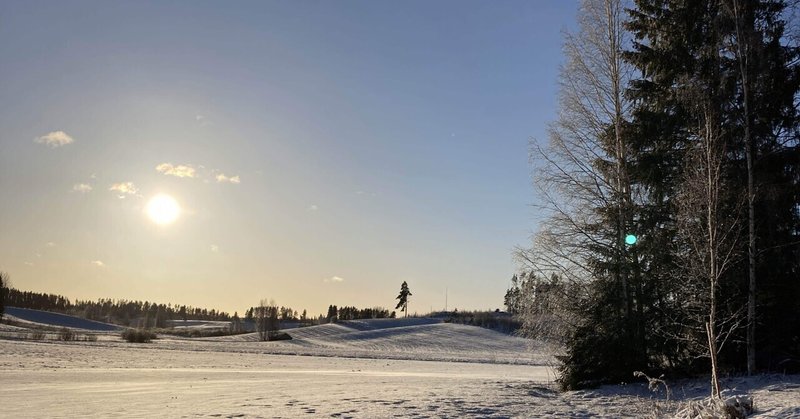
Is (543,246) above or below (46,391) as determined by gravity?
above

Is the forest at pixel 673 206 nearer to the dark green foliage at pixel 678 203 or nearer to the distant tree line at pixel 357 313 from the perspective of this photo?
the dark green foliage at pixel 678 203

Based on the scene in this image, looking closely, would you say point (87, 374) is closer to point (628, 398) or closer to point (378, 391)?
point (378, 391)

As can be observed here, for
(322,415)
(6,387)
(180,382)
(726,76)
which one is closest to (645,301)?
(726,76)

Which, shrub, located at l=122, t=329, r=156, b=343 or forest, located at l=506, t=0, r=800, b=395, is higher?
forest, located at l=506, t=0, r=800, b=395

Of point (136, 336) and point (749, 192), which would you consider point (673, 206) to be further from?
point (136, 336)

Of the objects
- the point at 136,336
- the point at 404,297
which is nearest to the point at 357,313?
the point at 404,297

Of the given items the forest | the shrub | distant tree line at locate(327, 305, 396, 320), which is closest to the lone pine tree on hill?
distant tree line at locate(327, 305, 396, 320)

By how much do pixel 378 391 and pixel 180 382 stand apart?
8410 millimetres

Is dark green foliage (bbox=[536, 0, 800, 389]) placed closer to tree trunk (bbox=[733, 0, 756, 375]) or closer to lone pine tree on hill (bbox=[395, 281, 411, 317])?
tree trunk (bbox=[733, 0, 756, 375])

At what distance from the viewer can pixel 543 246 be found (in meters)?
18.5

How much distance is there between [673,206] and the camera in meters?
16.5

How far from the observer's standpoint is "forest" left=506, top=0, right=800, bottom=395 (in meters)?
15.7

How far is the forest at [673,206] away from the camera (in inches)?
618

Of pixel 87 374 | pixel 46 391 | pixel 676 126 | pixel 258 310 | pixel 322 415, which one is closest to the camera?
pixel 322 415
